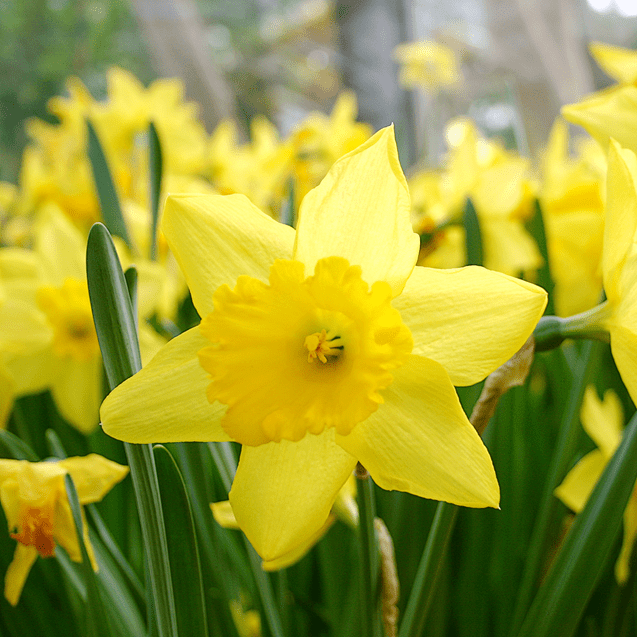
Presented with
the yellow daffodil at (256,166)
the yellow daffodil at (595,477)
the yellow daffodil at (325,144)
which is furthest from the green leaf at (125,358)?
the yellow daffodil at (325,144)

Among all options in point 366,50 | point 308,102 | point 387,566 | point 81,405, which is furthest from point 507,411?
point 308,102

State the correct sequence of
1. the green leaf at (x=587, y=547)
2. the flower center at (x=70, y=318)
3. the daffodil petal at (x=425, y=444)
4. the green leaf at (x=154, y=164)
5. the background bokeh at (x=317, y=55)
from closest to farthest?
the daffodil petal at (x=425, y=444) < the green leaf at (x=587, y=547) < the green leaf at (x=154, y=164) < the flower center at (x=70, y=318) < the background bokeh at (x=317, y=55)

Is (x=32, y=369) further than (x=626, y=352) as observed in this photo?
Yes

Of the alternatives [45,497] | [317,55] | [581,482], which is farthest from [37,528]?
[317,55]

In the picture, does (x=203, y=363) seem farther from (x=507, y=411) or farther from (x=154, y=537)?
(x=507, y=411)

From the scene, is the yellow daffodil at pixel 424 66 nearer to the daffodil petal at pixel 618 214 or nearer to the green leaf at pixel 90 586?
the daffodil petal at pixel 618 214

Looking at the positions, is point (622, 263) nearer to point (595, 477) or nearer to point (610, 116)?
point (610, 116)

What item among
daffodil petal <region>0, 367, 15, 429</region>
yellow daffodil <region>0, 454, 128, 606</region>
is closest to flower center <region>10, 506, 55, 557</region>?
yellow daffodil <region>0, 454, 128, 606</region>
